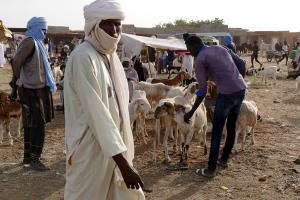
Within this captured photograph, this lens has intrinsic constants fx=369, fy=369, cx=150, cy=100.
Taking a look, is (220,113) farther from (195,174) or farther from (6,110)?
(6,110)

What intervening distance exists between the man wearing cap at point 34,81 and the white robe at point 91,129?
3.26 meters

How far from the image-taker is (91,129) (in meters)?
2.18

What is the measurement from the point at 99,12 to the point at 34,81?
3351mm

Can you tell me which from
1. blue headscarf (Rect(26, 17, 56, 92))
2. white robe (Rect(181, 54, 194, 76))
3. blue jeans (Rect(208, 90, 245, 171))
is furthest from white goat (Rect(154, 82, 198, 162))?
white robe (Rect(181, 54, 194, 76))

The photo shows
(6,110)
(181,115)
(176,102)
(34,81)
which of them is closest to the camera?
(34,81)

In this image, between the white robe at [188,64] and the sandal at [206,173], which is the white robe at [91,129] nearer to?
the sandal at [206,173]

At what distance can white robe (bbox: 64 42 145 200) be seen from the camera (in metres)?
2.11

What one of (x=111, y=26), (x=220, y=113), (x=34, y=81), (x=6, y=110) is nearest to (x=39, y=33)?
(x=34, y=81)

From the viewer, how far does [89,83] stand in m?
2.12

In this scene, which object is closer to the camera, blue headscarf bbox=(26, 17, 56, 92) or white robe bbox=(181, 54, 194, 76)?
blue headscarf bbox=(26, 17, 56, 92)

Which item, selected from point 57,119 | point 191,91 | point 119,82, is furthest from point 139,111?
point 119,82

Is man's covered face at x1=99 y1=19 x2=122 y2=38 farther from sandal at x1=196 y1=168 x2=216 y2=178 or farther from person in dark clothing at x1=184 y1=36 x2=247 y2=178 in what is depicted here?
sandal at x1=196 y1=168 x2=216 y2=178

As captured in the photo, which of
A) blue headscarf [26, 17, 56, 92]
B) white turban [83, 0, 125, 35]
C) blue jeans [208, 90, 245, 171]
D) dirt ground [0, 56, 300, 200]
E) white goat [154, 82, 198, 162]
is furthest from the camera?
white goat [154, 82, 198, 162]

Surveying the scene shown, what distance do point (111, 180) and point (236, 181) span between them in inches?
134
